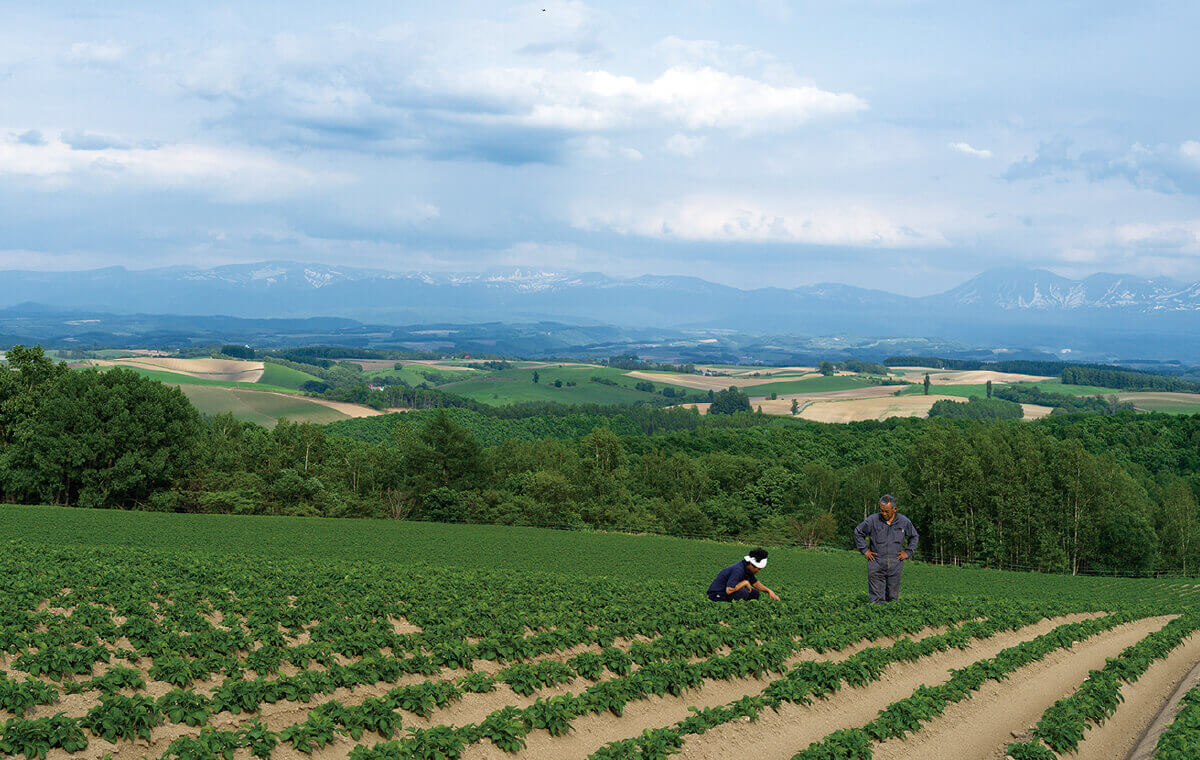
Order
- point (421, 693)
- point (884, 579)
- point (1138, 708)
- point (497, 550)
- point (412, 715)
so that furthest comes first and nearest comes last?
point (497, 550), point (884, 579), point (1138, 708), point (421, 693), point (412, 715)

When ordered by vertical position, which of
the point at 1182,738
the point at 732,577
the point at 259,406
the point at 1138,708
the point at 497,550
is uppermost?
the point at 1182,738

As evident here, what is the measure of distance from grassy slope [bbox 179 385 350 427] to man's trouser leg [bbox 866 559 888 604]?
153 metres

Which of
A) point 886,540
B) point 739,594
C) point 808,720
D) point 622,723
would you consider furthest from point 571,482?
point 622,723

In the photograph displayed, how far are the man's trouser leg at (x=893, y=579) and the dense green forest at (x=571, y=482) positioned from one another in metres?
57.3

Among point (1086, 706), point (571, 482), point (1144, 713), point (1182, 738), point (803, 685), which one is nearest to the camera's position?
point (1182, 738)

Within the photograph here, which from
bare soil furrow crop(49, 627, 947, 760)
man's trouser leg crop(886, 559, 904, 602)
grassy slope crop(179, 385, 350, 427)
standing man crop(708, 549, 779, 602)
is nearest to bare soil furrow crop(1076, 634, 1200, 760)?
man's trouser leg crop(886, 559, 904, 602)

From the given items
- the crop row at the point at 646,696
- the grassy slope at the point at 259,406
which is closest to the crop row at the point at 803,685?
the crop row at the point at 646,696

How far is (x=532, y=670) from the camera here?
16.4m

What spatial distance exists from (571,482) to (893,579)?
74170mm

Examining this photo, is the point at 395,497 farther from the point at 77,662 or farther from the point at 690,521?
the point at 77,662

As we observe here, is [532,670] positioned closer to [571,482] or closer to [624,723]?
[624,723]

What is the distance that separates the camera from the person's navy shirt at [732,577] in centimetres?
2266

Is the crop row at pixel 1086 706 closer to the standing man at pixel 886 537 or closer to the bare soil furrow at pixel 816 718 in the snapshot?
the bare soil furrow at pixel 816 718

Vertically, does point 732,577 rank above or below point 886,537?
below
